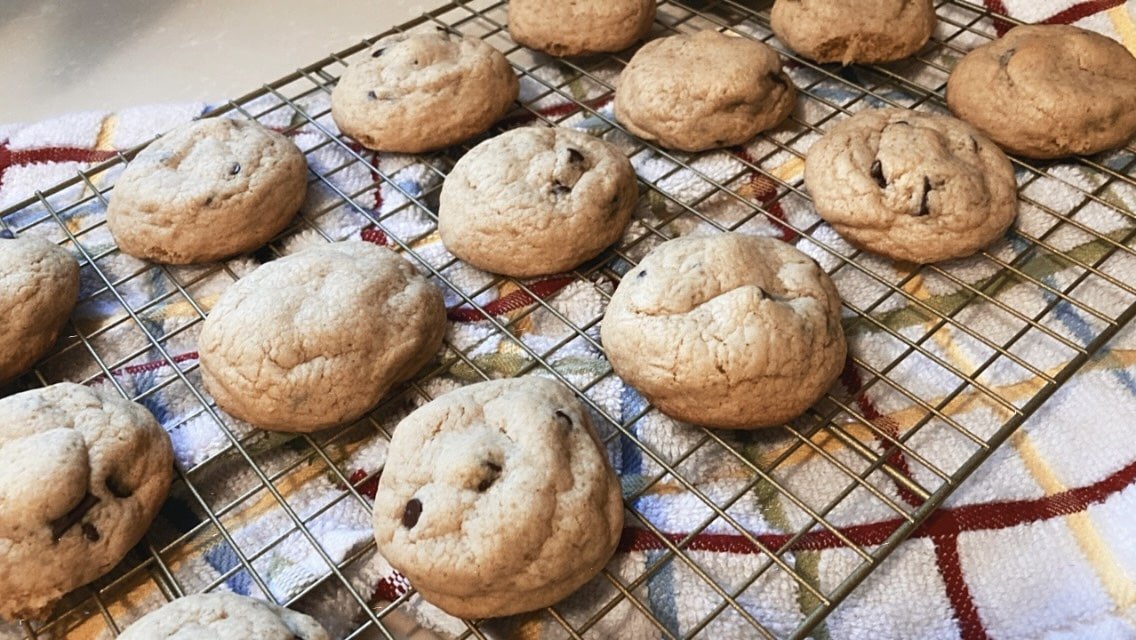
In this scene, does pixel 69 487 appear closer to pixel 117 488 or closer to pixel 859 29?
pixel 117 488

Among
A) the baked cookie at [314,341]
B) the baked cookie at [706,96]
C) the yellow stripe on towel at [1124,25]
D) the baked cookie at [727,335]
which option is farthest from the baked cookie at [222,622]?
the yellow stripe on towel at [1124,25]

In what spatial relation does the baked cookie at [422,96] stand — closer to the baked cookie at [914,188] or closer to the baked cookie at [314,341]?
the baked cookie at [314,341]

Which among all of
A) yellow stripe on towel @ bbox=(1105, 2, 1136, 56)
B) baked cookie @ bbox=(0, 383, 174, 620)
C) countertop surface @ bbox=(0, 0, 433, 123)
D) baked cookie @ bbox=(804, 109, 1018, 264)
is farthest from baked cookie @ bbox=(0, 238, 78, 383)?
yellow stripe on towel @ bbox=(1105, 2, 1136, 56)

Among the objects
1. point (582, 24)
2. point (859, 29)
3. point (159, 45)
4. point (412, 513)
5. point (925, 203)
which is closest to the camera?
point (412, 513)

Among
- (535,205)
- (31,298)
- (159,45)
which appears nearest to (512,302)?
(535,205)

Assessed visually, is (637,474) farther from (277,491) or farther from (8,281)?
(8,281)

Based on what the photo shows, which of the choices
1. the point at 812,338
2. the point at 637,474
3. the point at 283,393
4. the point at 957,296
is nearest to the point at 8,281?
the point at 283,393
